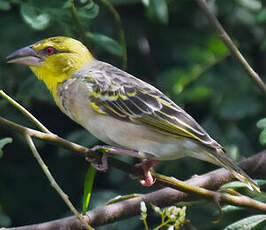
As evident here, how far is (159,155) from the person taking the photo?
3732 millimetres

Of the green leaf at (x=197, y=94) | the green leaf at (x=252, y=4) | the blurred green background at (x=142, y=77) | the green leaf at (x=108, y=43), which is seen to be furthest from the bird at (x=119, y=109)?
the green leaf at (x=252, y=4)

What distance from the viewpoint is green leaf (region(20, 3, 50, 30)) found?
4160 mm

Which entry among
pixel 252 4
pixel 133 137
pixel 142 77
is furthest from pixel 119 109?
pixel 252 4

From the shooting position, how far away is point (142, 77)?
5.75 metres

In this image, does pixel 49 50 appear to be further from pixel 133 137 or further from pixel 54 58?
pixel 133 137

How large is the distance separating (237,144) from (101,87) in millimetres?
1532

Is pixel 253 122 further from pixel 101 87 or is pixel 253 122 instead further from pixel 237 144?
pixel 101 87

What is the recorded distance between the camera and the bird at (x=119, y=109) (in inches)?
146

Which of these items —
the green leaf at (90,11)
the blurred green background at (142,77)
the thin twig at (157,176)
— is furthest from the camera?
the blurred green background at (142,77)

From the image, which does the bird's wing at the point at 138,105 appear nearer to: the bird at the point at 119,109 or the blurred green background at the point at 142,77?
the bird at the point at 119,109

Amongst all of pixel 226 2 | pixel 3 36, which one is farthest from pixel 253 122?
pixel 3 36

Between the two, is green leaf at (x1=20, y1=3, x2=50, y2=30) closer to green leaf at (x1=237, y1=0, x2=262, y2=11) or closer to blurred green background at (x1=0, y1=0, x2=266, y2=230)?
blurred green background at (x1=0, y1=0, x2=266, y2=230)

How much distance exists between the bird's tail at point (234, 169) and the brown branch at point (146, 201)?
12.4 inches

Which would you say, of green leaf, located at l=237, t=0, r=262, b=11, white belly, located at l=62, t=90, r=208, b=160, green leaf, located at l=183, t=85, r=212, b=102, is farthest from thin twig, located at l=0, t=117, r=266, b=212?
green leaf, located at l=237, t=0, r=262, b=11
